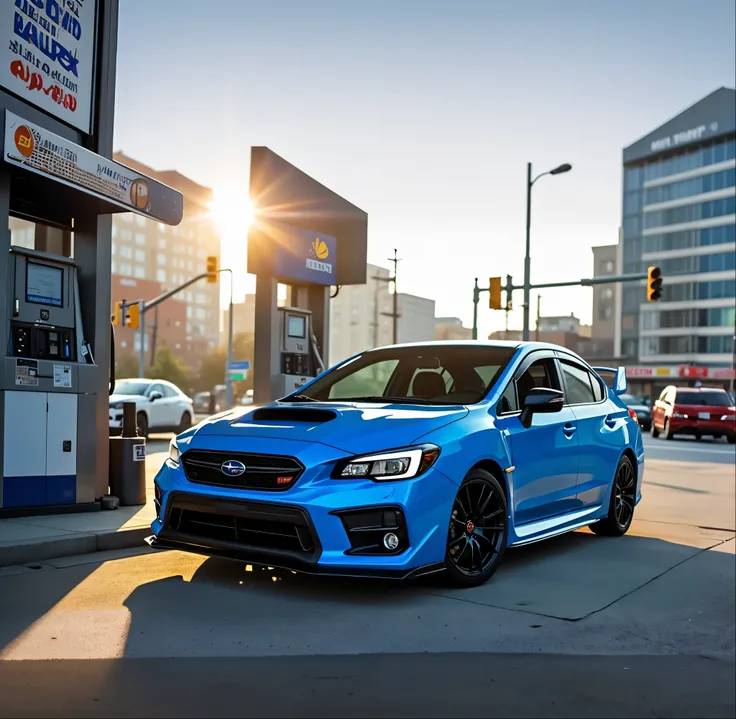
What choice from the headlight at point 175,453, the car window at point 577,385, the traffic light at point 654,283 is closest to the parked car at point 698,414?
the traffic light at point 654,283

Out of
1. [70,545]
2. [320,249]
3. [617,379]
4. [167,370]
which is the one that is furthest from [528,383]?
[167,370]

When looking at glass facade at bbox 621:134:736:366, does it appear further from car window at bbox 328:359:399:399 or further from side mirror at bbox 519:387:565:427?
side mirror at bbox 519:387:565:427

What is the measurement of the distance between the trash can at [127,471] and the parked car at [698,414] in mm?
21114

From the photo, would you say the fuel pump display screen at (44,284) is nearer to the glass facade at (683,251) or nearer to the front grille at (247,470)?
the front grille at (247,470)

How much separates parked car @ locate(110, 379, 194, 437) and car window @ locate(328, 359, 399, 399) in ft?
43.6

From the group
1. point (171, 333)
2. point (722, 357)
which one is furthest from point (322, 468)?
point (171, 333)

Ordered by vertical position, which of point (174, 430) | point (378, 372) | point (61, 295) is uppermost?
point (61, 295)

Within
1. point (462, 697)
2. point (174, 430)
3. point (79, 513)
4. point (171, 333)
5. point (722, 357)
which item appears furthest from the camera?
point (171, 333)

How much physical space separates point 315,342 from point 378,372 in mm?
6988

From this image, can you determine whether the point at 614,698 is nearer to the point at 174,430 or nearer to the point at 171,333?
the point at 174,430

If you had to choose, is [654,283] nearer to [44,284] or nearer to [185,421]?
[185,421]

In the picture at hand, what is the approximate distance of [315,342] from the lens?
14.1m

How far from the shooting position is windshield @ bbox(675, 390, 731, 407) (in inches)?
1076

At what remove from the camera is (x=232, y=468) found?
17.1 feet
